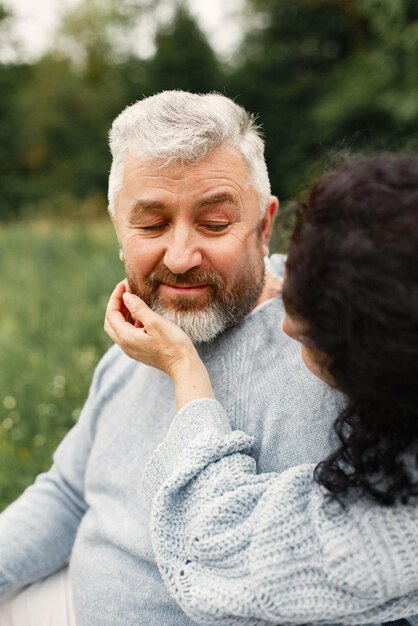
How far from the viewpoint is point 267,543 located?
136 centimetres

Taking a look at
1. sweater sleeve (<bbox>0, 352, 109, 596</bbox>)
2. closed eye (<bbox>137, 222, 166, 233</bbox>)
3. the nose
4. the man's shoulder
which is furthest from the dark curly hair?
sweater sleeve (<bbox>0, 352, 109, 596</bbox>)

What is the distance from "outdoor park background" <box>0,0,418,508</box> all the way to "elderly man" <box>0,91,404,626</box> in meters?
0.21

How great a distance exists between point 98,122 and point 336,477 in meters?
21.9

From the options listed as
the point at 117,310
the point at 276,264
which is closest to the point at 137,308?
the point at 117,310

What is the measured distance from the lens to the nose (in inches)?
73.6

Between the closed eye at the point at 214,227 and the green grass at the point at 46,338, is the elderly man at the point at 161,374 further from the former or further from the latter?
the green grass at the point at 46,338

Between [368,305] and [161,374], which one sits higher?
[368,305]

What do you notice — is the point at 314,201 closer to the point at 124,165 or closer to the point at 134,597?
the point at 124,165

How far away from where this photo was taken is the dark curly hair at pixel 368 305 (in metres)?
1.19

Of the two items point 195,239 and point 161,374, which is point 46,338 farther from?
point 195,239

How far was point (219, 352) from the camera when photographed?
1994mm

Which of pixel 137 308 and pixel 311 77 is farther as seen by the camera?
pixel 311 77

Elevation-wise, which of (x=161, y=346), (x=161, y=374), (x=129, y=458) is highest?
(x=161, y=346)

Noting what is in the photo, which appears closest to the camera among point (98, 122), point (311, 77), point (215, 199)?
point (215, 199)
